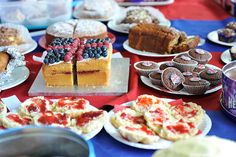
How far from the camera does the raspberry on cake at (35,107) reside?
1.19 m

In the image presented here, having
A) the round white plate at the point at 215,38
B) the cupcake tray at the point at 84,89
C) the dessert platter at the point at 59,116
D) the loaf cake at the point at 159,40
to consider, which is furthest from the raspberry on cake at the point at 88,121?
the round white plate at the point at 215,38

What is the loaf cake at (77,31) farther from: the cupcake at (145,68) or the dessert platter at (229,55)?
the dessert platter at (229,55)

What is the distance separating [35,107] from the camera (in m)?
1.20

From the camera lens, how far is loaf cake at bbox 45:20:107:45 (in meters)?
1.84

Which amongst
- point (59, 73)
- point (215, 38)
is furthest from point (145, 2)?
point (59, 73)

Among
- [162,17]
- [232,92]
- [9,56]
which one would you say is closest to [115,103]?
[232,92]

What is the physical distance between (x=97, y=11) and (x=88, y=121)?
1262 mm

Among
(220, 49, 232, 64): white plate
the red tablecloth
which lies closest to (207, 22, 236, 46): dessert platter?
(220, 49, 232, 64): white plate

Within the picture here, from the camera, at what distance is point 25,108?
3.94 feet

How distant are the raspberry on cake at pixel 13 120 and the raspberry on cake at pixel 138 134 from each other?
279mm

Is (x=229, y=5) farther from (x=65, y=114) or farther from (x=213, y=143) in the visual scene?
(x=213, y=143)

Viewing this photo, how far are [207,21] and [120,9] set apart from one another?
0.53 m

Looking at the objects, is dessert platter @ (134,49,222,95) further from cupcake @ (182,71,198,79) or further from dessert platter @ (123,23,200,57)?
dessert platter @ (123,23,200,57)

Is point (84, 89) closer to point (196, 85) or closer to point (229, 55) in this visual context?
point (196, 85)
